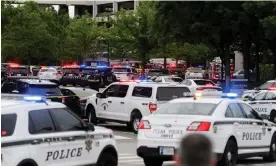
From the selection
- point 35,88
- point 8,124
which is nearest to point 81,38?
point 35,88

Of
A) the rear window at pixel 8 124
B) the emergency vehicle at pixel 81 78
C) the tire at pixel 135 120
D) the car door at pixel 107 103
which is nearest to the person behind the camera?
the rear window at pixel 8 124

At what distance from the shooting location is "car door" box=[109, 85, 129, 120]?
20.8 metres

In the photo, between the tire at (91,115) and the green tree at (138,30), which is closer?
the tire at (91,115)

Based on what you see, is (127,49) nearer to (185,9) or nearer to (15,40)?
(15,40)

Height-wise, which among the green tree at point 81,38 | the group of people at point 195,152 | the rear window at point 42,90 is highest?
the green tree at point 81,38

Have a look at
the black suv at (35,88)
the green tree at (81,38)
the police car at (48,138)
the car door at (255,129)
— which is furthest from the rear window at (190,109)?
the green tree at (81,38)

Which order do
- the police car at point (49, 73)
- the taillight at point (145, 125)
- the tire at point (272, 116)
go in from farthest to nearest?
the police car at point (49, 73) → the tire at point (272, 116) → the taillight at point (145, 125)

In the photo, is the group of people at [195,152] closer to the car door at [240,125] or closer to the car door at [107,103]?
the car door at [240,125]

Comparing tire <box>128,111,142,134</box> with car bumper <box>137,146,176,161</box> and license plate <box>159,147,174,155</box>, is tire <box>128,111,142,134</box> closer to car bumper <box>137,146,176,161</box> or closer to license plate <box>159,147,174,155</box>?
car bumper <box>137,146,176,161</box>

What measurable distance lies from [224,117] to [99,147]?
11.0 feet

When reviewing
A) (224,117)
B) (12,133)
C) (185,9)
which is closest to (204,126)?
(224,117)

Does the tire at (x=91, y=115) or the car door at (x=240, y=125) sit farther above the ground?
the car door at (x=240, y=125)

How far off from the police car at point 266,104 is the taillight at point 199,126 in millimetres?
11556

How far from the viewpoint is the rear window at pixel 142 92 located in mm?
20031
